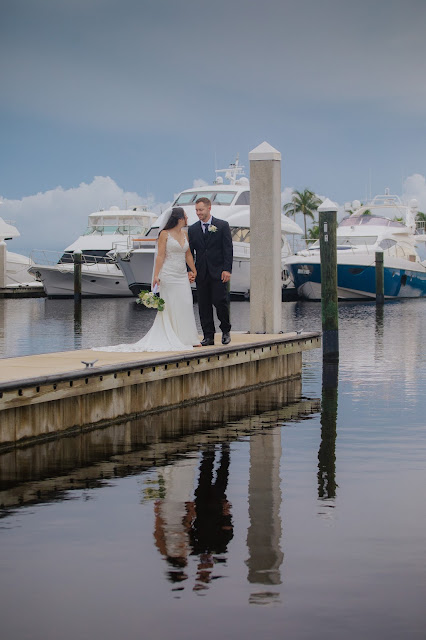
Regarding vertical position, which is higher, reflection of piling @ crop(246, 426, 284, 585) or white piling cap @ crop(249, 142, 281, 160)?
white piling cap @ crop(249, 142, 281, 160)

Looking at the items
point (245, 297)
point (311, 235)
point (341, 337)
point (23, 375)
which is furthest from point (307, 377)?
point (311, 235)

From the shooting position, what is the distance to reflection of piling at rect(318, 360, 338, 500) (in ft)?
25.3

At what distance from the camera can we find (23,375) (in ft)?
30.1

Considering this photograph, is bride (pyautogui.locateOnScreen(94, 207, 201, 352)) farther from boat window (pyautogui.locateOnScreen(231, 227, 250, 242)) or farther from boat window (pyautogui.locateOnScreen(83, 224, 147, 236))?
boat window (pyautogui.locateOnScreen(83, 224, 147, 236))

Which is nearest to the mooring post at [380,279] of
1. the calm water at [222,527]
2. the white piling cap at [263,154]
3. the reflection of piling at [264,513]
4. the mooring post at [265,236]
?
the mooring post at [265,236]

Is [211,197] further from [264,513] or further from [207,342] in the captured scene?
[264,513]

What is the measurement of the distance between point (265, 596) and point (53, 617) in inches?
40.7

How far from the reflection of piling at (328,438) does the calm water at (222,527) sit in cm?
3

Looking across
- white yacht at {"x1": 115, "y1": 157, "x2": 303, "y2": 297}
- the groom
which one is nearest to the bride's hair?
the groom

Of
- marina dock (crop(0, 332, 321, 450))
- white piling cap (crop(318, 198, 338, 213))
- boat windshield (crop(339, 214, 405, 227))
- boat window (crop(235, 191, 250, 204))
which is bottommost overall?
marina dock (crop(0, 332, 321, 450))

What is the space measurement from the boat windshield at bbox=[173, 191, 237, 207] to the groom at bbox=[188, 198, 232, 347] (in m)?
33.5

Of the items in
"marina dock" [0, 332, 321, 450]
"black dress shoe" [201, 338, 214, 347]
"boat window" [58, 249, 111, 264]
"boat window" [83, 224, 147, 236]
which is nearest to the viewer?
"marina dock" [0, 332, 321, 450]

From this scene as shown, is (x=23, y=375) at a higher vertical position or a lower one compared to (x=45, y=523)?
higher

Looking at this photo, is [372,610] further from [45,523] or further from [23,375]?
[23,375]
